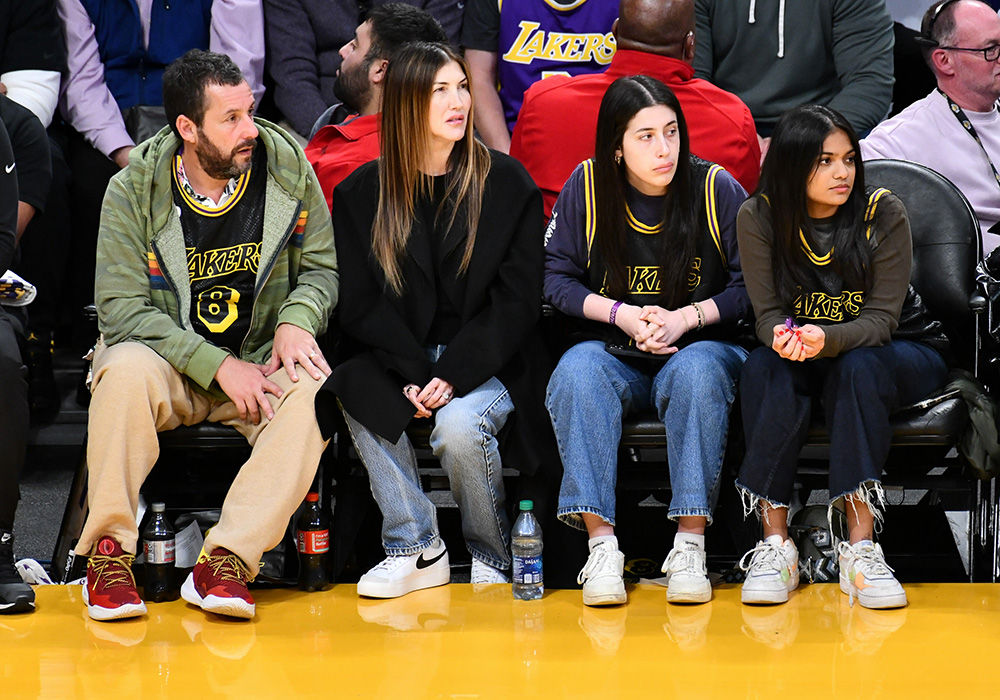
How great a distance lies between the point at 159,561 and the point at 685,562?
1320 millimetres

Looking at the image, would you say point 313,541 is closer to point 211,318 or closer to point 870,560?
point 211,318

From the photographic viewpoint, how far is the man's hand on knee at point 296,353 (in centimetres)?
322

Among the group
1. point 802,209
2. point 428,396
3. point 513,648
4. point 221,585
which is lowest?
point 513,648

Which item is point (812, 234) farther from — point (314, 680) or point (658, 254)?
point (314, 680)

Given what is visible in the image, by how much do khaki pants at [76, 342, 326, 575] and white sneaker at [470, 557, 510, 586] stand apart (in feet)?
1.67

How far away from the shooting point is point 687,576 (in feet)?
9.89

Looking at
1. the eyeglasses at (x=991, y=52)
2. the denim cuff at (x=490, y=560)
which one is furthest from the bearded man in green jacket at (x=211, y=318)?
the eyeglasses at (x=991, y=52)

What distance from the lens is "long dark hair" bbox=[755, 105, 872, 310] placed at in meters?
3.16

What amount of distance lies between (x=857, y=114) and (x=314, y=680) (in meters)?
2.81

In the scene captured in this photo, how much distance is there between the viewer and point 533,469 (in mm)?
3170

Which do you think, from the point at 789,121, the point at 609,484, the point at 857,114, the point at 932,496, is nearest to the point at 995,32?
the point at 857,114

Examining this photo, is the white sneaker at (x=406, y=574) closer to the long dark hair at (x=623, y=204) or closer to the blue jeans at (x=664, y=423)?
the blue jeans at (x=664, y=423)

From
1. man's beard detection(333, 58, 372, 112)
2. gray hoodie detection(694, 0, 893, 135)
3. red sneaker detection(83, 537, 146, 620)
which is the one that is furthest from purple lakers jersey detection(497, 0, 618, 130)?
red sneaker detection(83, 537, 146, 620)

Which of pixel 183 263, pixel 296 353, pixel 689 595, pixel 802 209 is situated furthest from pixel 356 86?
pixel 689 595
